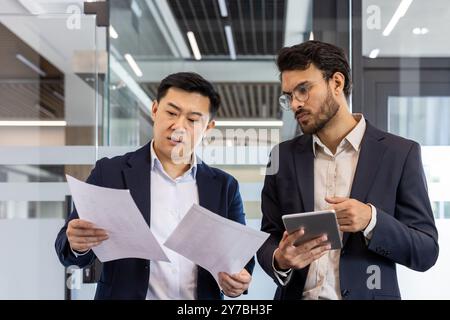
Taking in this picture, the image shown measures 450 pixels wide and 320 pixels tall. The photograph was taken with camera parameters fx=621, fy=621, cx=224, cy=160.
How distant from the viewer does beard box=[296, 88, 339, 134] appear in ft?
3.94

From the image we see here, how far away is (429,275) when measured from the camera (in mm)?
1808

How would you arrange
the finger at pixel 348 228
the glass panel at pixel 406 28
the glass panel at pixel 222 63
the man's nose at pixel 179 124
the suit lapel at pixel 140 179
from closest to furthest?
the finger at pixel 348 228
the suit lapel at pixel 140 179
the man's nose at pixel 179 124
the glass panel at pixel 222 63
the glass panel at pixel 406 28

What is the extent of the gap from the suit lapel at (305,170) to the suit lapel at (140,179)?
0.29 meters

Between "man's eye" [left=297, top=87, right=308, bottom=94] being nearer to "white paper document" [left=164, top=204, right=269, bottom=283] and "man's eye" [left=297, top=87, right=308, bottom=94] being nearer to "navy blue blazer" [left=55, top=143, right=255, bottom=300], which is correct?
"navy blue blazer" [left=55, top=143, right=255, bottom=300]

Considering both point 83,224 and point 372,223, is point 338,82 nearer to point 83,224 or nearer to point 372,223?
point 372,223

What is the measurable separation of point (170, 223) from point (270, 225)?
188 mm

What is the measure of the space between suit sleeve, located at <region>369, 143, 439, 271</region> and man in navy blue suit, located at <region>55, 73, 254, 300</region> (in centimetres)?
25

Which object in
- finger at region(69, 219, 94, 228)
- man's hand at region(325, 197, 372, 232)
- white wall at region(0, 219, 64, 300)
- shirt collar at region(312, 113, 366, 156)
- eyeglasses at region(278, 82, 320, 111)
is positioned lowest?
white wall at region(0, 219, 64, 300)

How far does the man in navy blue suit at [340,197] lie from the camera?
105cm

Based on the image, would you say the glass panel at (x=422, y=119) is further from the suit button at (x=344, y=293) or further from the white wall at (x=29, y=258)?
the white wall at (x=29, y=258)

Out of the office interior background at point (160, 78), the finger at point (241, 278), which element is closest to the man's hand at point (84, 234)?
the finger at point (241, 278)

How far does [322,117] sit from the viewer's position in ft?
3.97

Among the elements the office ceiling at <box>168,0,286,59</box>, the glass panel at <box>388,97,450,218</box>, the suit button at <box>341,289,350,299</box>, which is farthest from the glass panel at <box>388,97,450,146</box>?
the suit button at <box>341,289,350,299</box>
